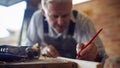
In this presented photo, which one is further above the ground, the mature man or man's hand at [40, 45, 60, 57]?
the mature man

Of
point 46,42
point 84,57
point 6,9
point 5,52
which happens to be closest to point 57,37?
point 46,42

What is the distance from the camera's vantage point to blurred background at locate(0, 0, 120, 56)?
0.94 meters

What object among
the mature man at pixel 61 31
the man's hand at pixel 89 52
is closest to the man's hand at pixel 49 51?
the mature man at pixel 61 31

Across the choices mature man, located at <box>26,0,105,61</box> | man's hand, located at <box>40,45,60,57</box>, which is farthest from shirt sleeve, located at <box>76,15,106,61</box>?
man's hand, located at <box>40,45,60,57</box>

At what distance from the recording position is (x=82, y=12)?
3.30ft

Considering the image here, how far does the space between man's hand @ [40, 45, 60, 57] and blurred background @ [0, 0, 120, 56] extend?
0.10 m

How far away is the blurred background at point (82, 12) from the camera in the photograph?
937 millimetres

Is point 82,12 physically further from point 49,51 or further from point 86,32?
point 49,51

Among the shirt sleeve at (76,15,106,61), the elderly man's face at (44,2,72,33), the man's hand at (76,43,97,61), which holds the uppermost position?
the elderly man's face at (44,2,72,33)

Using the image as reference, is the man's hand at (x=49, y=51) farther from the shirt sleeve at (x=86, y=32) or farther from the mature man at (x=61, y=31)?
the shirt sleeve at (x=86, y=32)

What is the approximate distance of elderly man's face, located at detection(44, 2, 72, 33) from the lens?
99 cm

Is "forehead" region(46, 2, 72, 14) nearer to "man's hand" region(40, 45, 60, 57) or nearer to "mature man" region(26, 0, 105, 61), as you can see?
"mature man" region(26, 0, 105, 61)

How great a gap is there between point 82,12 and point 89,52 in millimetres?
197

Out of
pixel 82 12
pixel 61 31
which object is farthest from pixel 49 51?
pixel 82 12
